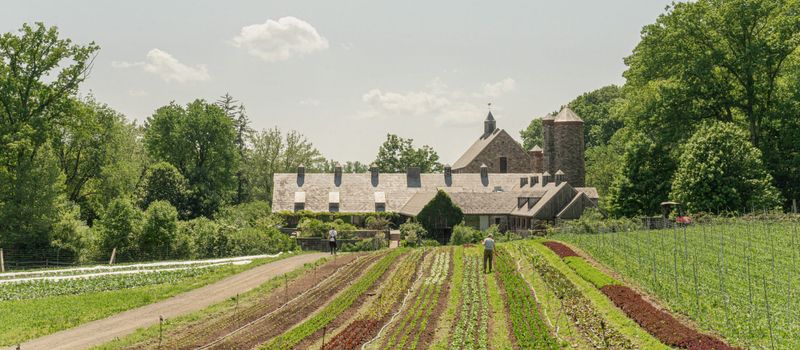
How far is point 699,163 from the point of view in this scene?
50125 mm

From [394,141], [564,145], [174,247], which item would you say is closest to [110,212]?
Answer: [174,247]

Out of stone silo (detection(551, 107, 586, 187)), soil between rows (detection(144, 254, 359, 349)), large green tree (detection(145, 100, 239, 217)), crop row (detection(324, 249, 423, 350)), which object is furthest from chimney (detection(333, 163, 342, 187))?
soil between rows (detection(144, 254, 359, 349))

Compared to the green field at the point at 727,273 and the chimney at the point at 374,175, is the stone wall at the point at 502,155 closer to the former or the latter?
the chimney at the point at 374,175

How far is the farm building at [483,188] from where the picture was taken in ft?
223

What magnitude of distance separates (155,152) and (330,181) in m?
18.7

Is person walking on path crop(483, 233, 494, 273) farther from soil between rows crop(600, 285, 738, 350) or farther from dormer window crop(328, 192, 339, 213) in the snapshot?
dormer window crop(328, 192, 339, 213)

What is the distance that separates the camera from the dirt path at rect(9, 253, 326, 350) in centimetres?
2484

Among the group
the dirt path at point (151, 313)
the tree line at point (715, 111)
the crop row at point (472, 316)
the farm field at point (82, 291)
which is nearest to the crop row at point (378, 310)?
the crop row at point (472, 316)

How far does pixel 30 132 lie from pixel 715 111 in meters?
49.0

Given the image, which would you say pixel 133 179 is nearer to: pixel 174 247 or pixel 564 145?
pixel 174 247

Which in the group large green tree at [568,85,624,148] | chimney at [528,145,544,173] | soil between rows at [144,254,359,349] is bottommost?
soil between rows at [144,254,359,349]

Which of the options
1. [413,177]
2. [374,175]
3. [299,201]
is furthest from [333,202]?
[413,177]

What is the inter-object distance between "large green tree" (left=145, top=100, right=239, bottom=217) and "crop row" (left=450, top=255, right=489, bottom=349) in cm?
4711

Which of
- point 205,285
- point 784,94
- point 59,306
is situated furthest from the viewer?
point 784,94
